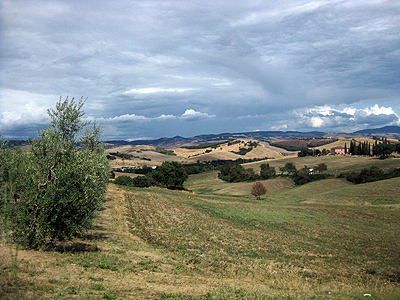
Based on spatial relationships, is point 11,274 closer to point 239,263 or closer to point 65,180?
point 65,180

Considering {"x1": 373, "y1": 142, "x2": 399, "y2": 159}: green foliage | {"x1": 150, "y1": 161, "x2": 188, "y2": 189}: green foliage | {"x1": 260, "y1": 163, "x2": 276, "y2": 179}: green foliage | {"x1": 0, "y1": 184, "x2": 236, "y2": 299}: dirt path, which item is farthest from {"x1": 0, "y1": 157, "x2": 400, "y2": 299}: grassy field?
{"x1": 373, "y1": 142, "x2": 399, "y2": 159}: green foliage

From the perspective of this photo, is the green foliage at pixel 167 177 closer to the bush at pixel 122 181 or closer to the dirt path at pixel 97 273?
the bush at pixel 122 181

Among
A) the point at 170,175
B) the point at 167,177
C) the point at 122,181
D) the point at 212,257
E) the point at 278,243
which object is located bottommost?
the point at 278,243

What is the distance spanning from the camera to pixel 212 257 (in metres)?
24.3

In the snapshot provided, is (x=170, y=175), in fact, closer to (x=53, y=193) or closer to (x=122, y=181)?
(x=122, y=181)

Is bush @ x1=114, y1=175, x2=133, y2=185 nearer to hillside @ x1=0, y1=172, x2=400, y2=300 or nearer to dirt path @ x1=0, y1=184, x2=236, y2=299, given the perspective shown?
hillside @ x1=0, y1=172, x2=400, y2=300

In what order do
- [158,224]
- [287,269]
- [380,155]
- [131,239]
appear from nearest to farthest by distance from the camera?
[287,269], [131,239], [158,224], [380,155]

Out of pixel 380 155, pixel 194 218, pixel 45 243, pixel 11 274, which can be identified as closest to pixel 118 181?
pixel 194 218

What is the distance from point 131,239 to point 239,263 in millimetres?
11336

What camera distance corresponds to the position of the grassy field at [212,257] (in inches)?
542

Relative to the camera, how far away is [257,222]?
148ft

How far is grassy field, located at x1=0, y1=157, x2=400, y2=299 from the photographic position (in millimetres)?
13773

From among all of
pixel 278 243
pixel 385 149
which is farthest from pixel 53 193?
pixel 385 149

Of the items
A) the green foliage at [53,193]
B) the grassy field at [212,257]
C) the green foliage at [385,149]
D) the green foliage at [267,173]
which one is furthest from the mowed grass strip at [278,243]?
the green foliage at [385,149]
